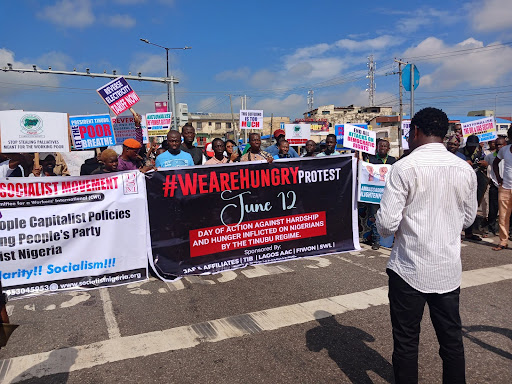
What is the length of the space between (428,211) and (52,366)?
122 inches

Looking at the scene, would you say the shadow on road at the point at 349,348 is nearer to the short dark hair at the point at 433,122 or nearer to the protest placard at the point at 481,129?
the short dark hair at the point at 433,122

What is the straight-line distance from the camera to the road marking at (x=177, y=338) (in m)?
3.00

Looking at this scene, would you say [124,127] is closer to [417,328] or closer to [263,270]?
[263,270]

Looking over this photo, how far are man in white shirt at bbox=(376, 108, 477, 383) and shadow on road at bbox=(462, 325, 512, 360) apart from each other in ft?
3.83

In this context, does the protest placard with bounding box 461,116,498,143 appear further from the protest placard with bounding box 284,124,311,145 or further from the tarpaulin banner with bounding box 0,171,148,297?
the tarpaulin banner with bounding box 0,171,148,297

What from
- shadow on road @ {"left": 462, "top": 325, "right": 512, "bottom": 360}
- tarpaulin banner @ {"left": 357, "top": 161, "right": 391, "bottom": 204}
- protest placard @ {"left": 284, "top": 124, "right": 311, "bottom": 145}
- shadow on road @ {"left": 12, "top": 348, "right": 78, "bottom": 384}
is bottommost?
shadow on road @ {"left": 462, "top": 325, "right": 512, "bottom": 360}

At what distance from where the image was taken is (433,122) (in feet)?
7.38

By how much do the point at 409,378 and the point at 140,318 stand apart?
2.66 meters

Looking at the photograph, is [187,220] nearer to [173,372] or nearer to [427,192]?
[173,372]

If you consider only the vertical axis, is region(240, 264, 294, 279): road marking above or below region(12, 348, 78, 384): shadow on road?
below

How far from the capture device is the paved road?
9.39ft

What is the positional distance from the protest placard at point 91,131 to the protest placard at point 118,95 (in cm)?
47

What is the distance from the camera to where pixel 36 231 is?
4.39 m

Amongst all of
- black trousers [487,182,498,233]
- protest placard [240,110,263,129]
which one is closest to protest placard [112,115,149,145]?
protest placard [240,110,263,129]
